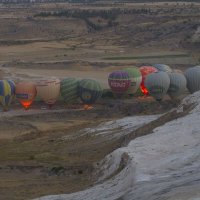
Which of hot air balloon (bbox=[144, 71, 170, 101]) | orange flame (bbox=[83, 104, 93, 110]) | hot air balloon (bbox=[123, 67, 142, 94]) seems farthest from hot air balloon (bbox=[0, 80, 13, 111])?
hot air balloon (bbox=[144, 71, 170, 101])

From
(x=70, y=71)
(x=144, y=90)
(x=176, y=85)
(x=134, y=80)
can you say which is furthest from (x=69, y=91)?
(x=70, y=71)

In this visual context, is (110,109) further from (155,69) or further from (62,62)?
(62,62)

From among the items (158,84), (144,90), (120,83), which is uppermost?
Result: (158,84)

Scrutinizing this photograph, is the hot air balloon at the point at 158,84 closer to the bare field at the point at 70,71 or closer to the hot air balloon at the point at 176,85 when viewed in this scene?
the hot air balloon at the point at 176,85

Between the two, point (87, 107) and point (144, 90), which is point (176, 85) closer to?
point (144, 90)

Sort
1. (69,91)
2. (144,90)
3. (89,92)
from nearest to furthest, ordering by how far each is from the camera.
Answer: (89,92) < (69,91) < (144,90)

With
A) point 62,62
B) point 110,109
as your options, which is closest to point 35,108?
point 110,109

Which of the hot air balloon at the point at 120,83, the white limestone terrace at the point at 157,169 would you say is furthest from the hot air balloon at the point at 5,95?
Result: the white limestone terrace at the point at 157,169
